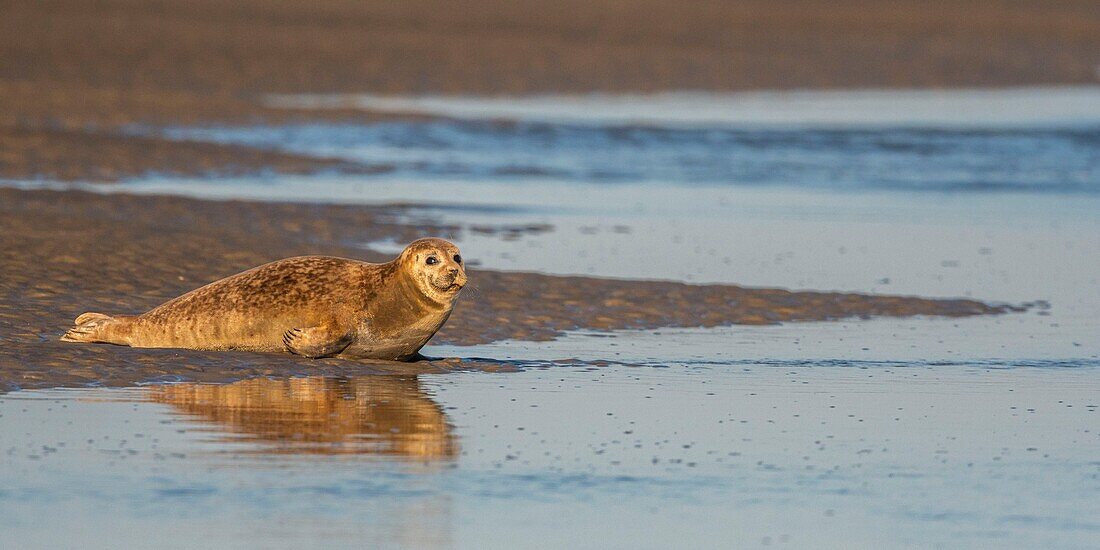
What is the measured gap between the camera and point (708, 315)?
38.7 ft

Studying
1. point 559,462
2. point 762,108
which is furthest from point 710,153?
point 559,462

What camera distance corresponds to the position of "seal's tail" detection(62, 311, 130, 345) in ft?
31.4

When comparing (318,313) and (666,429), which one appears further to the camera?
(318,313)

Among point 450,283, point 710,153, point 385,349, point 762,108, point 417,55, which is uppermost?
point 417,55

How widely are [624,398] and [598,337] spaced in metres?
2.20

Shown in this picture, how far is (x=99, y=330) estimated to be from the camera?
31.6 ft

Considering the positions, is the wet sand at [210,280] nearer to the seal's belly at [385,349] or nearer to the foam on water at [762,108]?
the seal's belly at [385,349]

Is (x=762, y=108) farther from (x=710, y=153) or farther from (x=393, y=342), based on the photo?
(x=393, y=342)

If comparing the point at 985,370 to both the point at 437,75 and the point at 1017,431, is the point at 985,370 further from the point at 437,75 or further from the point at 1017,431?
the point at 437,75

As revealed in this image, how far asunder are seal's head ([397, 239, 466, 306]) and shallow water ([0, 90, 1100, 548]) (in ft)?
1.40

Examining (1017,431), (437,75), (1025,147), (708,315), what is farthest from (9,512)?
(437,75)

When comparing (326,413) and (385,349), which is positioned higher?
(385,349)

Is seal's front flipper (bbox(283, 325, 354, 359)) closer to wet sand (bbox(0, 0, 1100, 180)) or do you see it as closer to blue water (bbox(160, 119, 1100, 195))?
wet sand (bbox(0, 0, 1100, 180))

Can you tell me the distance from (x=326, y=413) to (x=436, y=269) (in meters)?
1.44
